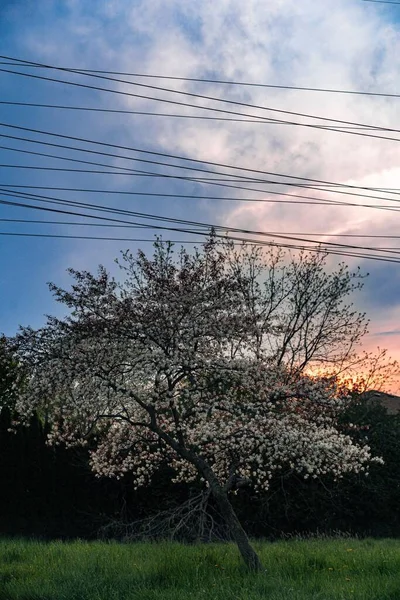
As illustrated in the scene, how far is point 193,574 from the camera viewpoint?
7832mm

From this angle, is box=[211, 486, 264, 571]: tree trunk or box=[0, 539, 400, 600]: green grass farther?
box=[211, 486, 264, 571]: tree trunk

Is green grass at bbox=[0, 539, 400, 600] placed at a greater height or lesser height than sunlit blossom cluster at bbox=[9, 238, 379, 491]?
lesser

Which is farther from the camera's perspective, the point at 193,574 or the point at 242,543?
the point at 242,543

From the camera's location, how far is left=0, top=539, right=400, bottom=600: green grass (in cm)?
681

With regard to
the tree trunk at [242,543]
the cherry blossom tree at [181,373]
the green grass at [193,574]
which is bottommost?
the green grass at [193,574]

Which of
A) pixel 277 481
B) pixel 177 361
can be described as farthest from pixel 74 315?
pixel 277 481

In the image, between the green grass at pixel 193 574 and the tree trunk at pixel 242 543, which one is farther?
the tree trunk at pixel 242 543

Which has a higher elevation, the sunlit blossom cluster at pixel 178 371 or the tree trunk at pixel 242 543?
the sunlit blossom cluster at pixel 178 371

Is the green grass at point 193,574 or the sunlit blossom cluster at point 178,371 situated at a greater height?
the sunlit blossom cluster at point 178,371

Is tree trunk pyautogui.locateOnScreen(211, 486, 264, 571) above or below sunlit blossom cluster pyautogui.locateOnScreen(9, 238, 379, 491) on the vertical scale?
below

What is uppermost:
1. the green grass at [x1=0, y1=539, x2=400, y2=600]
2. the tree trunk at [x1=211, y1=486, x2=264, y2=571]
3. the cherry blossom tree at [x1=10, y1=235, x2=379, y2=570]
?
the cherry blossom tree at [x1=10, y1=235, x2=379, y2=570]

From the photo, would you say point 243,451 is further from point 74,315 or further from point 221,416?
point 74,315

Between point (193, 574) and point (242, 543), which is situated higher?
point (242, 543)

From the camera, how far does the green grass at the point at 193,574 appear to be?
6.81 meters
